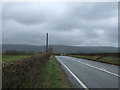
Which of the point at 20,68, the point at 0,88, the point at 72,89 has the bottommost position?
the point at 72,89

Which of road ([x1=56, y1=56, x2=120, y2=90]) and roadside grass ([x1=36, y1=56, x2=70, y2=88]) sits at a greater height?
roadside grass ([x1=36, y1=56, x2=70, y2=88])

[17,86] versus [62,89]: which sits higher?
[17,86]

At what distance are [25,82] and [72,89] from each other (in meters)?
3.52

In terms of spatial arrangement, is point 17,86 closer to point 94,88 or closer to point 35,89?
point 35,89

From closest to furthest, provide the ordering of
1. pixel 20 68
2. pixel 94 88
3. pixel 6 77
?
pixel 6 77, pixel 20 68, pixel 94 88

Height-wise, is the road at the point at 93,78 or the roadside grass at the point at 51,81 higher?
the roadside grass at the point at 51,81

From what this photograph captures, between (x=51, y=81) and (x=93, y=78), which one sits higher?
(x=51, y=81)

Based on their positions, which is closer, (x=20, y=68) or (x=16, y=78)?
(x=16, y=78)

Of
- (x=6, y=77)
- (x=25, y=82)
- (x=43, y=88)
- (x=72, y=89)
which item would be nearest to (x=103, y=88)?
(x=72, y=89)

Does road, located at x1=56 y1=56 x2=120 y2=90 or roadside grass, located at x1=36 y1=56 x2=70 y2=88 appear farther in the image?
road, located at x1=56 y1=56 x2=120 y2=90

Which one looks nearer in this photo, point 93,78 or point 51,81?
point 51,81

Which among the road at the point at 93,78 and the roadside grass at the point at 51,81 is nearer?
the roadside grass at the point at 51,81

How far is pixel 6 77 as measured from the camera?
600 cm

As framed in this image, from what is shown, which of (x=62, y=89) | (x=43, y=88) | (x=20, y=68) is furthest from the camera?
(x=62, y=89)
